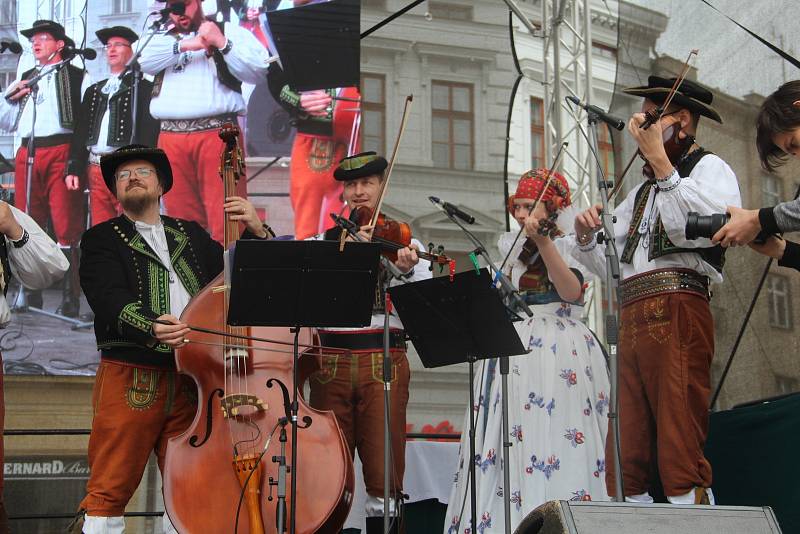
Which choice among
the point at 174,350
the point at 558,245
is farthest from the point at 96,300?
the point at 558,245

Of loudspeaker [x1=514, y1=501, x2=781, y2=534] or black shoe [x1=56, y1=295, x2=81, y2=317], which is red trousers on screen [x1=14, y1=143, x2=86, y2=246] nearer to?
black shoe [x1=56, y1=295, x2=81, y2=317]

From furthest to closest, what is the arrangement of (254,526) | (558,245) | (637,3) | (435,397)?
(435,397) → (637,3) → (558,245) → (254,526)

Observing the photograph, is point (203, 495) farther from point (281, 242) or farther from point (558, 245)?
point (558, 245)

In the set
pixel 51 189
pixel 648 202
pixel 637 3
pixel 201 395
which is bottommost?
pixel 201 395

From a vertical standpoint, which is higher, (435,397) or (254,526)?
(435,397)

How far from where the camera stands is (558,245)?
4801 mm

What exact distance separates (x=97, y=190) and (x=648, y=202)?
3818 millimetres

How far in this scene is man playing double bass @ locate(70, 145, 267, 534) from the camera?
385 cm

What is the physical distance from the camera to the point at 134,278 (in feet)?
13.6

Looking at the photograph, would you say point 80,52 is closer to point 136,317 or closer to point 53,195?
point 53,195

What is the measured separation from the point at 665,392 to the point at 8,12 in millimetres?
4967

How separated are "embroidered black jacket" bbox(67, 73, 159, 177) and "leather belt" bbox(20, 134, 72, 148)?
0.05 meters

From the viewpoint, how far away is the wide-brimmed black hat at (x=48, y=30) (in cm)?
641

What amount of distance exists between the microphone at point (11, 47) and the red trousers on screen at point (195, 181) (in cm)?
106
